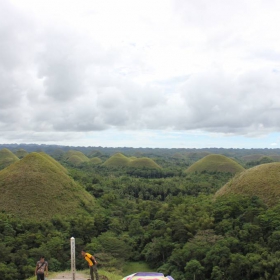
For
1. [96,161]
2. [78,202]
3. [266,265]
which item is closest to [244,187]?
[266,265]

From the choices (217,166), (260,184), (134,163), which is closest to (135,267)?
(260,184)

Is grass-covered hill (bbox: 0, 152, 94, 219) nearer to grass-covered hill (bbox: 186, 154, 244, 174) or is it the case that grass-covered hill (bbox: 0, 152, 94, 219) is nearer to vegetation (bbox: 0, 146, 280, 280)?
vegetation (bbox: 0, 146, 280, 280)

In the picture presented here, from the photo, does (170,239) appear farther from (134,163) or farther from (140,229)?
(134,163)

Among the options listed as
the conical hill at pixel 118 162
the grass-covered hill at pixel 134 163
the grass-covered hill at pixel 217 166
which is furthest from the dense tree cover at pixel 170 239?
the conical hill at pixel 118 162

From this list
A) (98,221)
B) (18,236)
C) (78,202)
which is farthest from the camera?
(78,202)

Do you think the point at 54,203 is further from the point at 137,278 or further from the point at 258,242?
the point at 137,278

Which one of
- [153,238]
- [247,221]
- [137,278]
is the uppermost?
[137,278]

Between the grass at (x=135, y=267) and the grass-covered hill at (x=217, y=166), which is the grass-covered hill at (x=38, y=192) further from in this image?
the grass-covered hill at (x=217, y=166)
